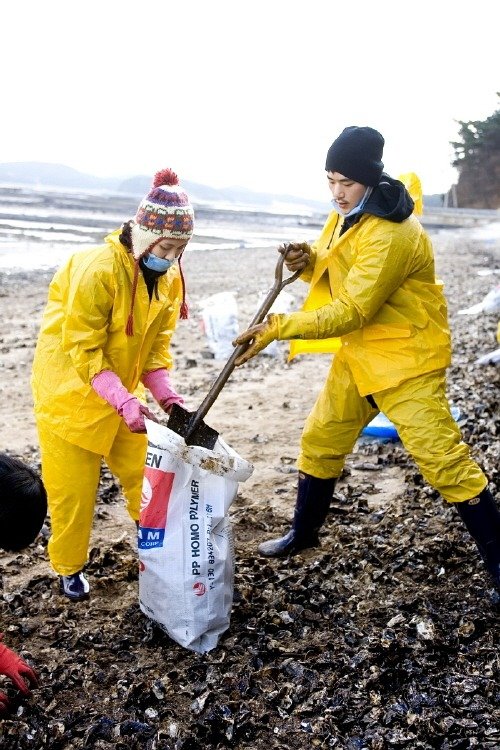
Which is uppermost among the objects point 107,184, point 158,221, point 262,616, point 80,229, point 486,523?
point 158,221

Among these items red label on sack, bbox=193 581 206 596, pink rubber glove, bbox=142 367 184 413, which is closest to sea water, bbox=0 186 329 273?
pink rubber glove, bbox=142 367 184 413

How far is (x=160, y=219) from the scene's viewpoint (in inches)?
122

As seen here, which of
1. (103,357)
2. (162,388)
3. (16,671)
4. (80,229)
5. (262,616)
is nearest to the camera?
(16,671)

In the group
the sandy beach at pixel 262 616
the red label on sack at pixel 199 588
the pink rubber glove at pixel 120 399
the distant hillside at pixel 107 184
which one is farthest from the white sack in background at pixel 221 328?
the distant hillside at pixel 107 184

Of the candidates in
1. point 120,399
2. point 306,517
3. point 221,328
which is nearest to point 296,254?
point 120,399

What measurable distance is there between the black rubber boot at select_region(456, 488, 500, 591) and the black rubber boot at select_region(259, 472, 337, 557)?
775 mm

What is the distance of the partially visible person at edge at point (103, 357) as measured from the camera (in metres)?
3.09

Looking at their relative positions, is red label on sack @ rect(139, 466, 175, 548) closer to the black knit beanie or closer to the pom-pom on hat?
the pom-pom on hat

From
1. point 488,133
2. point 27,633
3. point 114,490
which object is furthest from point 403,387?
point 488,133

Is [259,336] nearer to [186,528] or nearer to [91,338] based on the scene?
[91,338]

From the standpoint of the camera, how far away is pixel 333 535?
164 inches

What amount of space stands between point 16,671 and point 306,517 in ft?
5.31

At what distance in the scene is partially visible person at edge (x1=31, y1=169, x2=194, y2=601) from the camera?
309 cm

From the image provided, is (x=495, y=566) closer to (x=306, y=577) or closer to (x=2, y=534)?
(x=306, y=577)
